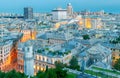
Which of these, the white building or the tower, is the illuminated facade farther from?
the white building

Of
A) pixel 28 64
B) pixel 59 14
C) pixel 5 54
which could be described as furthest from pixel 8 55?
pixel 59 14

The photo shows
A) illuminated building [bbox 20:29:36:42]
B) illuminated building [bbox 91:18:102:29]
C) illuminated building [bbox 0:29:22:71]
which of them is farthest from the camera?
illuminated building [bbox 91:18:102:29]

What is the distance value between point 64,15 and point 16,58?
Answer: 55368mm

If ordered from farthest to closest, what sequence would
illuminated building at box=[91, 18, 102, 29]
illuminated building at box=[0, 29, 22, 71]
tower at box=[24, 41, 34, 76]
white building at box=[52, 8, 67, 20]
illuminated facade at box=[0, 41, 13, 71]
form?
white building at box=[52, 8, 67, 20]
illuminated building at box=[91, 18, 102, 29]
illuminated building at box=[0, 29, 22, 71]
illuminated facade at box=[0, 41, 13, 71]
tower at box=[24, 41, 34, 76]

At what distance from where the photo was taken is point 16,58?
33344mm

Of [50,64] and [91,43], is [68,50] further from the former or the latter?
[91,43]

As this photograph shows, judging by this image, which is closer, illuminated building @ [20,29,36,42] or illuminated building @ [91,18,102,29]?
illuminated building @ [20,29,36,42]

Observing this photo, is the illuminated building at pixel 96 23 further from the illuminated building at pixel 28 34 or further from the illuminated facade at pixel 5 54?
the illuminated facade at pixel 5 54

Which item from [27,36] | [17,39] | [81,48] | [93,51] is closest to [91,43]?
[81,48]

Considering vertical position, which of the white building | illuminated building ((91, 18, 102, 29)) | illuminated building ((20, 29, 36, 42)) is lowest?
illuminated building ((20, 29, 36, 42))


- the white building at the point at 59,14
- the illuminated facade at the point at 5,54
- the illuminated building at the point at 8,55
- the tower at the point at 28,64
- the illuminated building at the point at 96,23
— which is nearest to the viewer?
the tower at the point at 28,64

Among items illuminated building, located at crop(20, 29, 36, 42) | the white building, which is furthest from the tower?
the white building

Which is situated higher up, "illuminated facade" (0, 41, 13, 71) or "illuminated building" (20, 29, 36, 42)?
"illuminated building" (20, 29, 36, 42)

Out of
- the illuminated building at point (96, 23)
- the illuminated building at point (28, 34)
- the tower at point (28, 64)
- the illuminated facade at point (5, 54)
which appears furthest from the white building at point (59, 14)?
the tower at point (28, 64)
